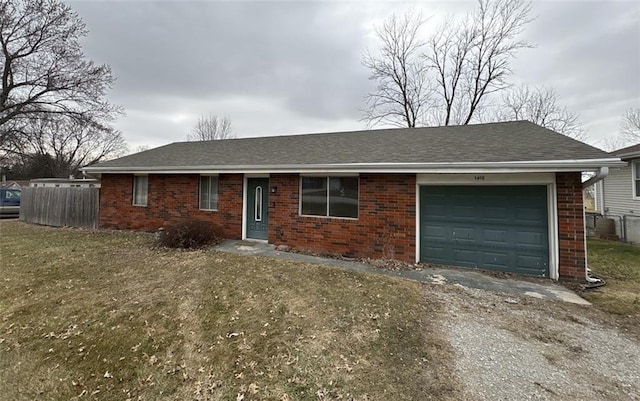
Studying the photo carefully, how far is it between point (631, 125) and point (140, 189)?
34016mm

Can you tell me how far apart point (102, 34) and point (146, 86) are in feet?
9.26

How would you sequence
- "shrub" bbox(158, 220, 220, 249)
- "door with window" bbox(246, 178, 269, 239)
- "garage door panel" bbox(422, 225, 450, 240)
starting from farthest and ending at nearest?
1. "door with window" bbox(246, 178, 269, 239)
2. "shrub" bbox(158, 220, 220, 249)
3. "garage door panel" bbox(422, 225, 450, 240)

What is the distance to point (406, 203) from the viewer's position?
7066mm

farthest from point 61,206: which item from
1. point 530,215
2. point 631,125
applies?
point 631,125

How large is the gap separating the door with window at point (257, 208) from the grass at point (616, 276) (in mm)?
7863

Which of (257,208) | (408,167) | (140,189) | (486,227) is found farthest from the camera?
(140,189)

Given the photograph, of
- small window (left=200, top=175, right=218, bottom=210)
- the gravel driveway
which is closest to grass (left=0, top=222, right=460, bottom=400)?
the gravel driveway

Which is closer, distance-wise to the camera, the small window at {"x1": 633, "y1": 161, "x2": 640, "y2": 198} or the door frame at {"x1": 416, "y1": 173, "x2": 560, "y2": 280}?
the door frame at {"x1": 416, "y1": 173, "x2": 560, "y2": 280}

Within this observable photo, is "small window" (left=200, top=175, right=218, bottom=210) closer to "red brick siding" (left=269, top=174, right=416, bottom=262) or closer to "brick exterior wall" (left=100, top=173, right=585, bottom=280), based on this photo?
"brick exterior wall" (left=100, top=173, right=585, bottom=280)

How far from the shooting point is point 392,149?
7.99 meters

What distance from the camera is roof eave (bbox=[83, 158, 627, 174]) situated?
5.34 metres

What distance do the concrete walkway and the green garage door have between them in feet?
1.54

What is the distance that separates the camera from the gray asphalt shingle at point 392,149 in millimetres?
6234

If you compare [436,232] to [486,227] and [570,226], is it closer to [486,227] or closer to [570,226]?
[486,227]
